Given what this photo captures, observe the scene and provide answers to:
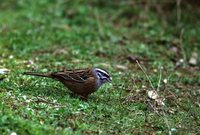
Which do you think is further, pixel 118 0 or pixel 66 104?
pixel 118 0

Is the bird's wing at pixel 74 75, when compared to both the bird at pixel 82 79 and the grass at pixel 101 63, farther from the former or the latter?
the grass at pixel 101 63

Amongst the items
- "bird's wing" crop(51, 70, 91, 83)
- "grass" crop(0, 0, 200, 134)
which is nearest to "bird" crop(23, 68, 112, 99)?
"bird's wing" crop(51, 70, 91, 83)

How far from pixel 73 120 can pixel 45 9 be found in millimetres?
7069

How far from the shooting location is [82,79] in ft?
24.3

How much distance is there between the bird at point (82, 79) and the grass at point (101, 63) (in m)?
0.19

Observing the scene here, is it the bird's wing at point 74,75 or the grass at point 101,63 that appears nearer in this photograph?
the grass at point 101,63

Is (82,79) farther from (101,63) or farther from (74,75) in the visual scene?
(101,63)

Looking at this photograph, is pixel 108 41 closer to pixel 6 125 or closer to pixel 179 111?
pixel 179 111

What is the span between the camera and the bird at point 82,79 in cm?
740

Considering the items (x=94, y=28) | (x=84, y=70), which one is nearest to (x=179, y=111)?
(x=84, y=70)

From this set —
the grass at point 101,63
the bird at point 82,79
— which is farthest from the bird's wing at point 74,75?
the grass at point 101,63

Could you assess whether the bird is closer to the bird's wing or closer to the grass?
the bird's wing

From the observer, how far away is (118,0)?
13742mm

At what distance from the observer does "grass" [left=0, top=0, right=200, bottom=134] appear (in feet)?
21.9
